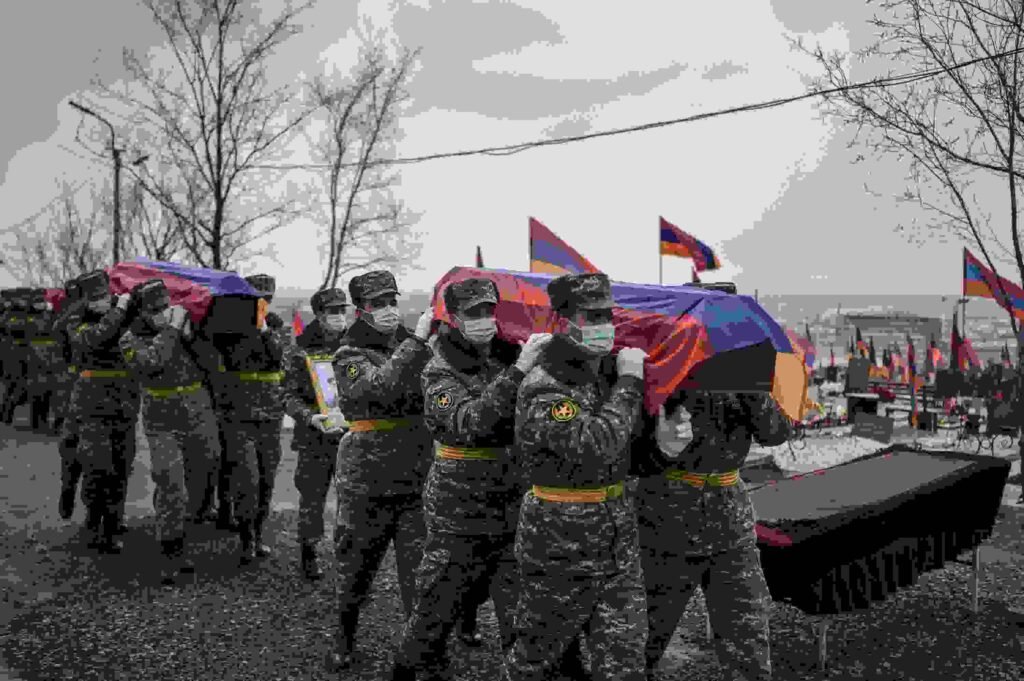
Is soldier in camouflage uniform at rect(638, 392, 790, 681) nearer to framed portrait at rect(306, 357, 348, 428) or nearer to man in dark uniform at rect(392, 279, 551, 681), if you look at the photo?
man in dark uniform at rect(392, 279, 551, 681)

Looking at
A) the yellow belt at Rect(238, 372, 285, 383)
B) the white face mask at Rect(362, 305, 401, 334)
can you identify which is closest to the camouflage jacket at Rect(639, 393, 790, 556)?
the white face mask at Rect(362, 305, 401, 334)

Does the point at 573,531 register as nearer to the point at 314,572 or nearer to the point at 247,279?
the point at 314,572

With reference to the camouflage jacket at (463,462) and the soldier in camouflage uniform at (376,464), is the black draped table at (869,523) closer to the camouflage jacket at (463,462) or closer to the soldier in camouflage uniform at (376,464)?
the camouflage jacket at (463,462)

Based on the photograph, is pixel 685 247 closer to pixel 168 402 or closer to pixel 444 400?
pixel 168 402

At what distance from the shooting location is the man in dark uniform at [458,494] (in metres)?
3.81

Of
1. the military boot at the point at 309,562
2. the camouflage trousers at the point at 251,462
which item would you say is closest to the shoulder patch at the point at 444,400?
the military boot at the point at 309,562

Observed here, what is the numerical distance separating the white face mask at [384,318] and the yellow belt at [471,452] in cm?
105

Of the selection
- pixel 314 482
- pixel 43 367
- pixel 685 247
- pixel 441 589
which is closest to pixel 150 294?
pixel 314 482

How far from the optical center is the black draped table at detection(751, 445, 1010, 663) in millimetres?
4457

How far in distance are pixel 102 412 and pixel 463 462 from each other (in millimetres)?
4497

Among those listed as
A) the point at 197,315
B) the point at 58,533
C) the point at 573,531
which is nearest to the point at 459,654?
the point at 573,531

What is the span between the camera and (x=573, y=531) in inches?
131

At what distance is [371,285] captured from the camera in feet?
15.4

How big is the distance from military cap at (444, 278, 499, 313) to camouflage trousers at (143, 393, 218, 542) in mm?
3649
